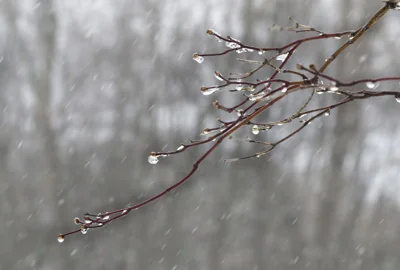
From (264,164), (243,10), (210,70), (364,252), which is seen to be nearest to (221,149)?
(264,164)

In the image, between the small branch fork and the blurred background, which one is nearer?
the small branch fork

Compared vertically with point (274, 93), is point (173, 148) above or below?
above

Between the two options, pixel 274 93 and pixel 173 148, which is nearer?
pixel 274 93

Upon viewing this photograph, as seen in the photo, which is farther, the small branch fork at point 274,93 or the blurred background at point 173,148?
the blurred background at point 173,148

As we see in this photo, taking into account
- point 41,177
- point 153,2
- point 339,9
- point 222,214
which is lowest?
point 41,177

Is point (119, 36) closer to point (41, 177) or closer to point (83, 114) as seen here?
point (83, 114)

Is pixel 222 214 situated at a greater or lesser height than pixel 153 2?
lesser

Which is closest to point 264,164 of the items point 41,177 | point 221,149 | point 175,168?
point 221,149

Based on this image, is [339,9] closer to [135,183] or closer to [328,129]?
[328,129]
